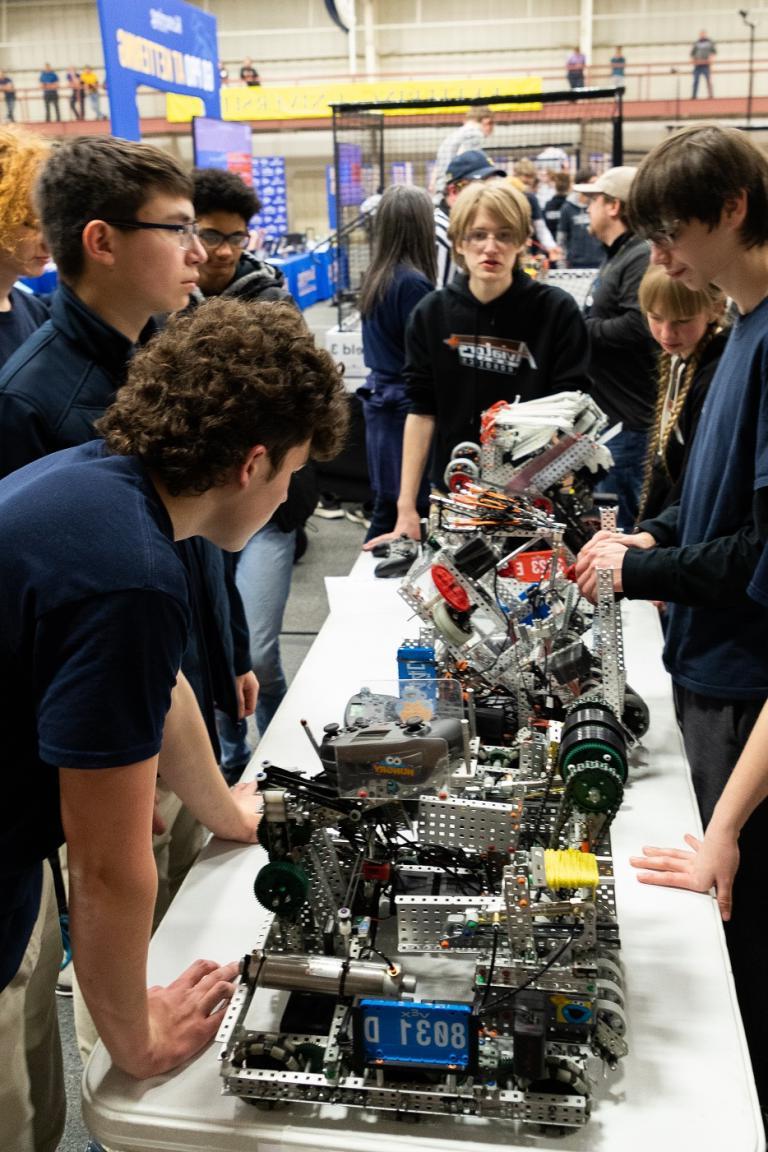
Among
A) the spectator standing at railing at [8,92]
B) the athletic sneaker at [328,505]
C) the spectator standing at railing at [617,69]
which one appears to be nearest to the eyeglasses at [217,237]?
the athletic sneaker at [328,505]

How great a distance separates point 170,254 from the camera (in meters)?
1.65

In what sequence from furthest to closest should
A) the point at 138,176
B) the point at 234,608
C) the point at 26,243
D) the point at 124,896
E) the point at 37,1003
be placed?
the point at 234,608, the point at 26,243, the point at 138,176, the point at 37,1003, the point at 124,896

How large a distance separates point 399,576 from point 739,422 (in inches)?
49.0

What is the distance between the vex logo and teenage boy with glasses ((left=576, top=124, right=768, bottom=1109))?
98 cm

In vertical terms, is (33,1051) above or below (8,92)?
below

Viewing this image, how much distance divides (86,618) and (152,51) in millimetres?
4323

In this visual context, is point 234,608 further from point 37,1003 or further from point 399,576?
point 37,1003

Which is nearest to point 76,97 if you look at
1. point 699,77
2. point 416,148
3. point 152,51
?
point 416,148

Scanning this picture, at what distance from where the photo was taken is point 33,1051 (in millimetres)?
1203

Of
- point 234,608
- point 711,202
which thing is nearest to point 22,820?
point 234,608

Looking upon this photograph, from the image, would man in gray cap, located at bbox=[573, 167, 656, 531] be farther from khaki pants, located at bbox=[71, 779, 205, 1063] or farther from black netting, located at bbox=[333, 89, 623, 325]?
khaki pants, located at bbox=[71, 779, 205, 1063]

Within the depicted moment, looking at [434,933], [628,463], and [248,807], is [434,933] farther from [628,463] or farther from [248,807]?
[628,463]

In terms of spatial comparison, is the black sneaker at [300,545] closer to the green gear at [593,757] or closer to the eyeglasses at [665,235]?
the eyeglasses at [665,235]

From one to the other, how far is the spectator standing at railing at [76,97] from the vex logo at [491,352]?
15125 millimetres
